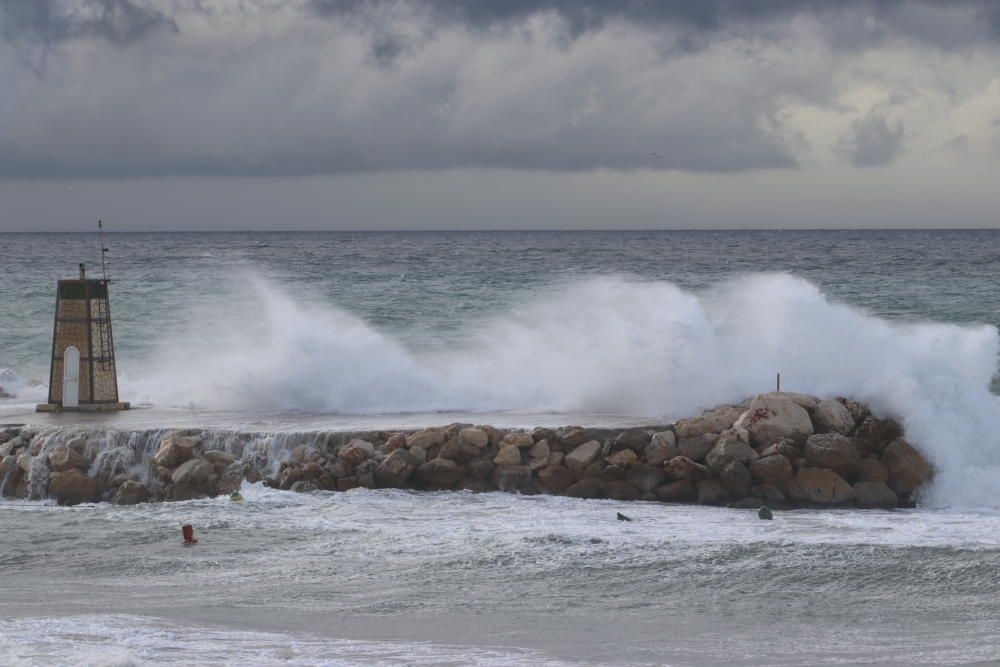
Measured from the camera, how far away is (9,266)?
190 feet

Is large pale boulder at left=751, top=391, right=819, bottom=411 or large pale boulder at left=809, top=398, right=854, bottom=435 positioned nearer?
large pale boulder at left=809, top=398, right=854, bottom=435

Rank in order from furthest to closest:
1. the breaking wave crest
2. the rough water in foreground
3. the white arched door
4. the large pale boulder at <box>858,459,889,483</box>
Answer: the white arched door → the breaking wave crest → the large pale boulder at <box>858,459,889,483</box> → the rough water in foreground

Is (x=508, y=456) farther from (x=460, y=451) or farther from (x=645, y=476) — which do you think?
(x=645, y=476)

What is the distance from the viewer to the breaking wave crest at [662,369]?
14859mm

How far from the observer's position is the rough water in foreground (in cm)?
871

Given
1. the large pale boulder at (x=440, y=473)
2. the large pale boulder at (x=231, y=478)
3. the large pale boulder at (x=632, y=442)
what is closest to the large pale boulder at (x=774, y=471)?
the large pale boulder at (x=632, y=442)

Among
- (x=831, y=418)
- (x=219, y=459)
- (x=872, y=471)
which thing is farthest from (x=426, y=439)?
(x=872, y=471)

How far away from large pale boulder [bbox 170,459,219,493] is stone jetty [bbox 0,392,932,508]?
10 millimetres

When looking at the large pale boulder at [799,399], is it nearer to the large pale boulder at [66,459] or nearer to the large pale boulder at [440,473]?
the large pale boulder at [440,473]

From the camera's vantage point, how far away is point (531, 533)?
38.2 ft

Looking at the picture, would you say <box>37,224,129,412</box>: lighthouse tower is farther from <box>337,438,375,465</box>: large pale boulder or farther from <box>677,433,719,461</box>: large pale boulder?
<box>677,433,719,461</box>: large pale boulder

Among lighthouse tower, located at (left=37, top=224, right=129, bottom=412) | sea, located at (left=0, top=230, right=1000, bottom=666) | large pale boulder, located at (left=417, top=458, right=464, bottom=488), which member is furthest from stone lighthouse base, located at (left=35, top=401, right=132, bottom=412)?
large pale boulder, located at (left=417, top=458, right=464, bottom=488)

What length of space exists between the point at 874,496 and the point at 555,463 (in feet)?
10.5

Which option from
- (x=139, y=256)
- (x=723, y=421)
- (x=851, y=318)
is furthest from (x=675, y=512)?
(x=139, y=256)
